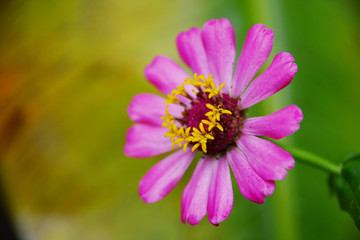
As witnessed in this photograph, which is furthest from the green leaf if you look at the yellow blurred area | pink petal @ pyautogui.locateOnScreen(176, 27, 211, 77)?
the yellow blurred area

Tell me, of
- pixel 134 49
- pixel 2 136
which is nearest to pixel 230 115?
pixel 134 49

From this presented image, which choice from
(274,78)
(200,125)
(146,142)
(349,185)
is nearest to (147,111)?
(146,142)

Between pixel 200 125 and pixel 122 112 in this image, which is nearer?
pixel 200 125

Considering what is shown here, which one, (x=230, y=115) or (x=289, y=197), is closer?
(x=230, y=115)

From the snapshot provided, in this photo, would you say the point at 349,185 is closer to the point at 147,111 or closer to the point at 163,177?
the point at 163,177

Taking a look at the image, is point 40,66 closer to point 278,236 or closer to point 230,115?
point 230,115

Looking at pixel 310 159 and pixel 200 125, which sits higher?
pixel 200 125

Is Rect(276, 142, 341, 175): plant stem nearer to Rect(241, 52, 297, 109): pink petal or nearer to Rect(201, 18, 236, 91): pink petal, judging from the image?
Rect(241, 52, 297, 109): pink petal
